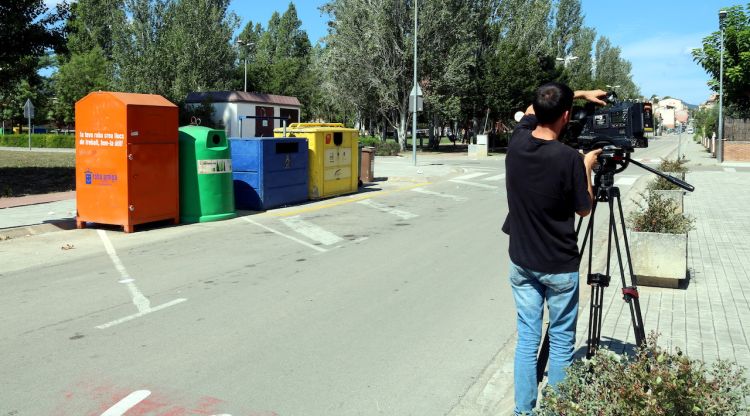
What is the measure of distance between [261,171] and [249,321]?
310 inches

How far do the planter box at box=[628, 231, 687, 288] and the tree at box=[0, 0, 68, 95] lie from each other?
628 inches

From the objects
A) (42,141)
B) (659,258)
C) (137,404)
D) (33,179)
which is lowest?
(137,404)

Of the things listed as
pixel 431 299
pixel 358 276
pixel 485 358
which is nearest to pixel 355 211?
pixel 358 276

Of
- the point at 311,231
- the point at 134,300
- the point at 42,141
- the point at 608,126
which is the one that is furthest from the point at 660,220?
the point at 42,141

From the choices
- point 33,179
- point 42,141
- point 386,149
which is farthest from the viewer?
point 42,141

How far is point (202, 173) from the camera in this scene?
11727 mm

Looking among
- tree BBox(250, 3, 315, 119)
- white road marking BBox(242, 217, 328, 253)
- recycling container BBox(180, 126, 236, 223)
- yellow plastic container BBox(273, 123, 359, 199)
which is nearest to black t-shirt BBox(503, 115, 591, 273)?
white road marking BBox(242, 217, 328, 253)

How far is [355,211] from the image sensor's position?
13672 mm

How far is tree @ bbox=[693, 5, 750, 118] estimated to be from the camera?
29.5 metres

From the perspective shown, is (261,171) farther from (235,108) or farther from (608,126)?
(235,108)

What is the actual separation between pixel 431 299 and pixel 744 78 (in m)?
28.5

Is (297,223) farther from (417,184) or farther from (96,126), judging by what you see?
(417,184)

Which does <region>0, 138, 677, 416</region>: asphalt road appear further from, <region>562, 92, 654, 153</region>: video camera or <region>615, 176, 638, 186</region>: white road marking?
<region>615, 176, 638, 186</region>: white road marking

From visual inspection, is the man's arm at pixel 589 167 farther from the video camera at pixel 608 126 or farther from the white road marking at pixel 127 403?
the white road marking at pixel 127 403
